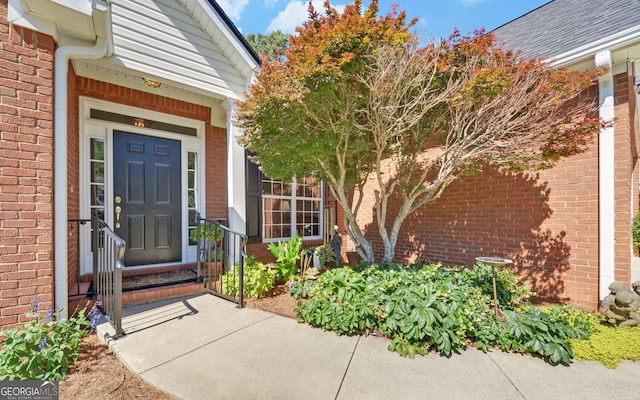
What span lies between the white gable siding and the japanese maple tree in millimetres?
1125

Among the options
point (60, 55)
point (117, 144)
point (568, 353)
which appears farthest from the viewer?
point (117, 144)

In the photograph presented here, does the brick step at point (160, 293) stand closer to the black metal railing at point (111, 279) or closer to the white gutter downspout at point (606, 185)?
the black metal railing at point (111, 279)

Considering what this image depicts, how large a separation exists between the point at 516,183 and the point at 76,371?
5.65 meters

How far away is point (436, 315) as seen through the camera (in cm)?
262

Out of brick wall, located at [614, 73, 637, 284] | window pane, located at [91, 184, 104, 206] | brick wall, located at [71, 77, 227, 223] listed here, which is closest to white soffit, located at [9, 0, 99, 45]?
brick wall, located at [71, 77, 227, 223]

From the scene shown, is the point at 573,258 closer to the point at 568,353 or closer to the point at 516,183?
the point at 516,183

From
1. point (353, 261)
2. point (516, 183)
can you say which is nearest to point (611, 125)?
point (516, 183)

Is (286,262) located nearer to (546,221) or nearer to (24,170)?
(24,170)

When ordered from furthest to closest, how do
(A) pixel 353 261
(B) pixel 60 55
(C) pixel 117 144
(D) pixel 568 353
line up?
(A) pixel 353 261 < (C) pixel 117 144 < (B) pixel 60 55 < (D) pixel 568 353

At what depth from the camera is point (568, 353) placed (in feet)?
7.95

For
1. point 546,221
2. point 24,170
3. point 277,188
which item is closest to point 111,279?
point 24,170

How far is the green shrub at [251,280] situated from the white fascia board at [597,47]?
4796 millimetres

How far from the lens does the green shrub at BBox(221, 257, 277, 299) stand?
3.86 m

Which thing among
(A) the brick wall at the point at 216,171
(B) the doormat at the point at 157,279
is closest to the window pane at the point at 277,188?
(A) the brick wall at the point at 216,171
